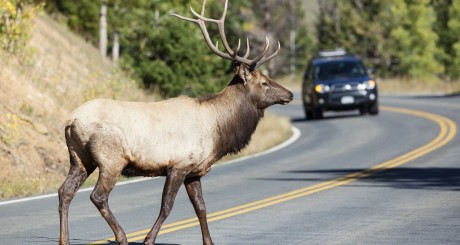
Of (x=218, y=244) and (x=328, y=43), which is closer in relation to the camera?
(x=218, y=244)

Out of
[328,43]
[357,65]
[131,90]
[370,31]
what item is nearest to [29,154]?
[131,90]

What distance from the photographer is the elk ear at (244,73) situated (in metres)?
11.5

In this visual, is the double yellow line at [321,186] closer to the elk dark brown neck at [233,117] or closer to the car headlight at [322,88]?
the elk dark brown neck at [233,117]

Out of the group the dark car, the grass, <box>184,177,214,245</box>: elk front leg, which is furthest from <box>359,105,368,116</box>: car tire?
<box>184,177,214,245</box>: elk front leg

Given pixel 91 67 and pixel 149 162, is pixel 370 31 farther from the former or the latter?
pixel 149 162

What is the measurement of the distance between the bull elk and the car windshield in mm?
26304

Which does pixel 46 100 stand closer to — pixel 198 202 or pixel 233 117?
pixel 233 117

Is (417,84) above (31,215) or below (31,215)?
below

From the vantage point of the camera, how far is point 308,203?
15531mm

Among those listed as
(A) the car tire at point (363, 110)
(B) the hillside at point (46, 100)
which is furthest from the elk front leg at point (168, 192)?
(A) the car tire at point (363, 110)

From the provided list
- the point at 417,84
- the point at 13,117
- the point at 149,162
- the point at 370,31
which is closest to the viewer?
the point at 149,162

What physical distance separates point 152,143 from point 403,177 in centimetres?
925

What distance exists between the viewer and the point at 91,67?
1281 inches

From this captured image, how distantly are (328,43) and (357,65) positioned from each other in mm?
52590
